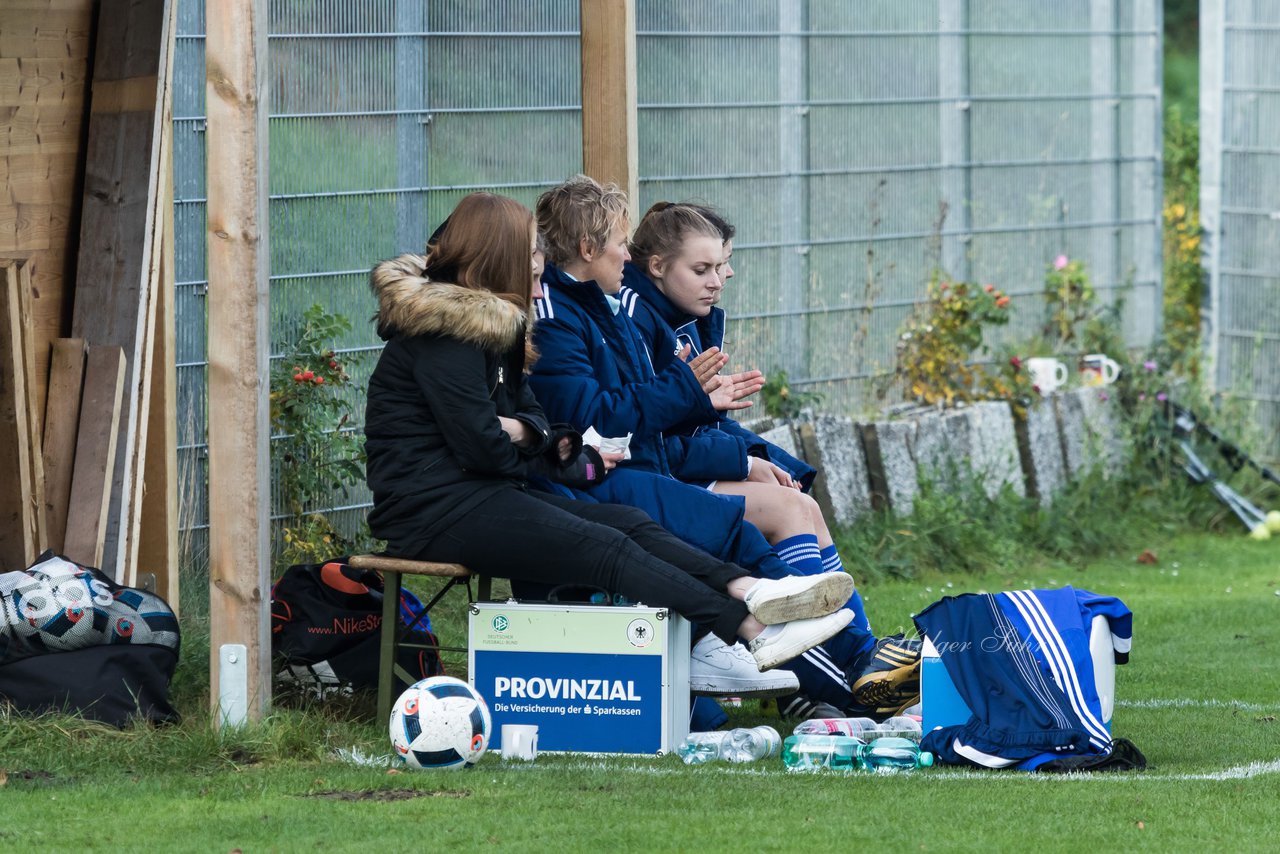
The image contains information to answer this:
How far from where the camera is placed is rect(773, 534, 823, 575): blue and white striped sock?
6.13 metres

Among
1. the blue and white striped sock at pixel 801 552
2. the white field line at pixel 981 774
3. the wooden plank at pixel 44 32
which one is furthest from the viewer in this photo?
the wooden plank at pixel 44 32

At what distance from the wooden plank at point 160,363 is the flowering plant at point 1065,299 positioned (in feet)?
18.4

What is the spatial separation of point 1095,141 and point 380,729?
7373 millimetres

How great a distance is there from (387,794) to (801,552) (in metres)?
1.76

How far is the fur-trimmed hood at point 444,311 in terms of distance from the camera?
5.41 meters

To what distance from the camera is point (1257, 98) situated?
466 inches

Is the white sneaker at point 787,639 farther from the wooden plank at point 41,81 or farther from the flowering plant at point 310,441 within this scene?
the wooden plank at point 41,81

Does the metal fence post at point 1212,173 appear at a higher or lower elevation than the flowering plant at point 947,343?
higher

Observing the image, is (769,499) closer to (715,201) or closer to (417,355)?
(417,355)

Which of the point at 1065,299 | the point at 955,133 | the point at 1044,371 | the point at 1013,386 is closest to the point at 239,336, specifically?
the point at 1013,386

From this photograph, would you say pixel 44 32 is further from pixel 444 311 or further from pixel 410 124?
pixel 444 311

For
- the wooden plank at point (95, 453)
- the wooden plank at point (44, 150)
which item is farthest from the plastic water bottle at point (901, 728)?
the wooden plank at point (44, 150)

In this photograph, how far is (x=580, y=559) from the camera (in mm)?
5477

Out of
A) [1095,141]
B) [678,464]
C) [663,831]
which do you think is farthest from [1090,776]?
[1095,141]
